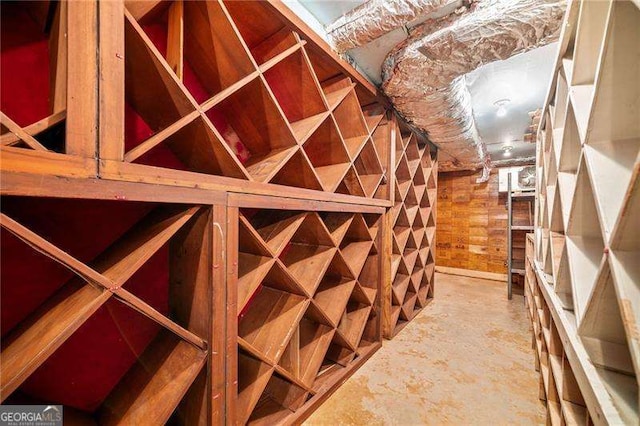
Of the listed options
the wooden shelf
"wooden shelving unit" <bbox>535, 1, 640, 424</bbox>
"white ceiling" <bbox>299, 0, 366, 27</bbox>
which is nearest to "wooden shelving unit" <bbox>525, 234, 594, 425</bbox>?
"wooden shelving unit" <bbox>535, 1, 640, 424</bbox>

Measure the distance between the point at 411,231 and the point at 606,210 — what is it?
69.6 inches

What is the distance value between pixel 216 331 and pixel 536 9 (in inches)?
69.9

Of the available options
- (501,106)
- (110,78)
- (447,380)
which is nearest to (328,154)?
(110,78)

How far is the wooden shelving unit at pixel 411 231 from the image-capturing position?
2.04 metres

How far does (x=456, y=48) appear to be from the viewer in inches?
45.7

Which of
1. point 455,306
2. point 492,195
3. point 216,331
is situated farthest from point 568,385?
point 492,195

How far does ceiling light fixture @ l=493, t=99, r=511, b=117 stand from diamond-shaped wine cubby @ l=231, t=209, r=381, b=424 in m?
1.65

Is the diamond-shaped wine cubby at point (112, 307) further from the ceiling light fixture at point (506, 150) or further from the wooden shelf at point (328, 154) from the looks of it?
the ceiling light fixture at point (506, 150)

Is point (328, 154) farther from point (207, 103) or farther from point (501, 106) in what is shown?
point (501, 106)

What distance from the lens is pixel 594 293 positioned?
575 millimetres

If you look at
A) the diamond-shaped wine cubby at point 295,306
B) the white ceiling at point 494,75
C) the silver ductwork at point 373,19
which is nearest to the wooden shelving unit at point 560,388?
the diamond-shaped wine cubby at point 295,306

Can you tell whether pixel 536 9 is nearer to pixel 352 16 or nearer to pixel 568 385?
pixel 352 16

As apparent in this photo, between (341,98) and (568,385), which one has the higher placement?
(341,98)

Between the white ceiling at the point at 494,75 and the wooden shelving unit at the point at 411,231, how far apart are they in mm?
601
